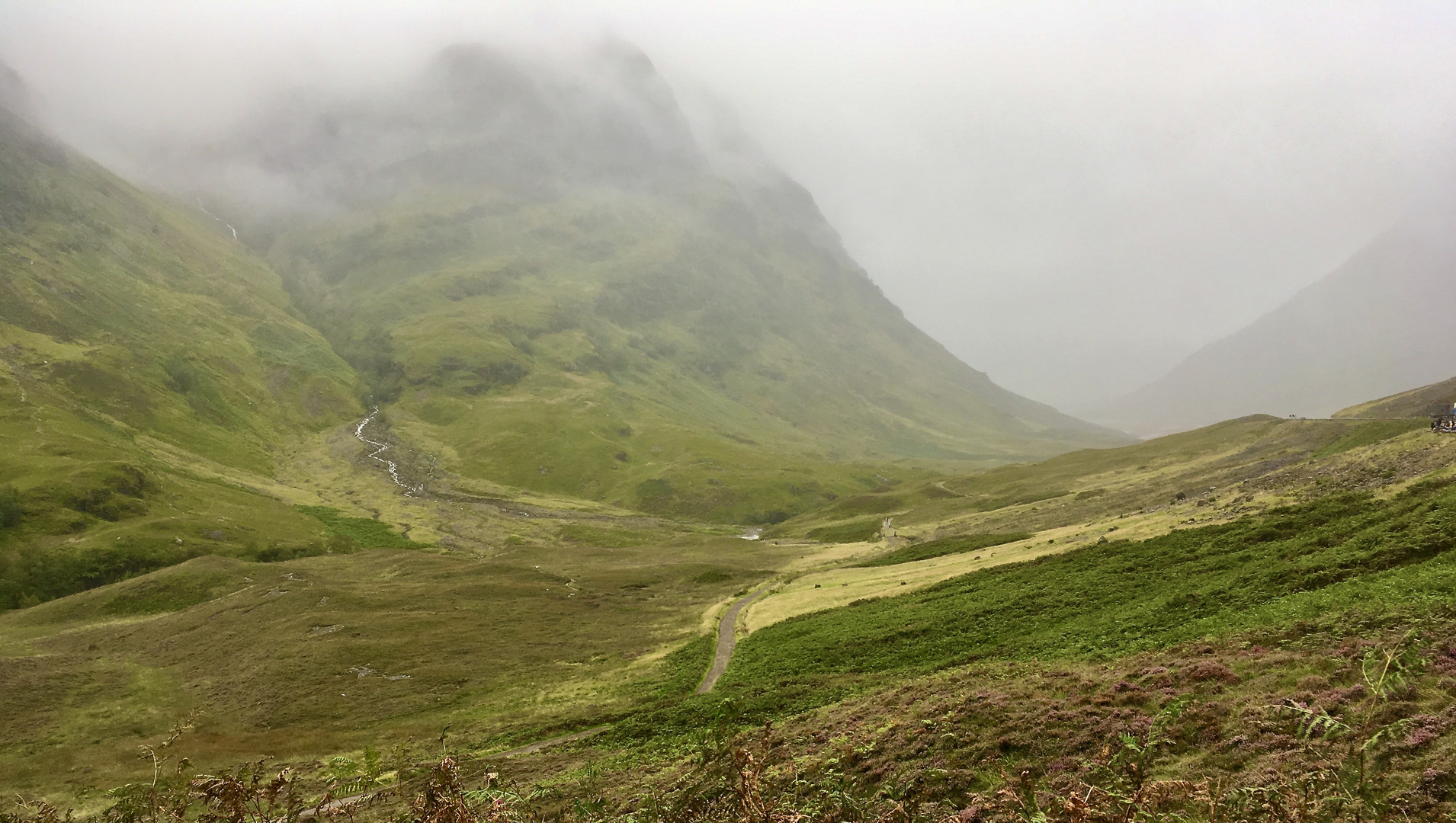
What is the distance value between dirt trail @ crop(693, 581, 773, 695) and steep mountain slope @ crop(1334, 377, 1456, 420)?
100.0 metres

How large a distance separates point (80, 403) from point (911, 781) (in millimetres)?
235872

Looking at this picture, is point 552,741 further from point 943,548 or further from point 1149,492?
point 1149,492

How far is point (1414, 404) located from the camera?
104 m

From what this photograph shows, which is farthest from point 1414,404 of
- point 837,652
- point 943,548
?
point 837,652

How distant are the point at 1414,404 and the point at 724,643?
11941 cm

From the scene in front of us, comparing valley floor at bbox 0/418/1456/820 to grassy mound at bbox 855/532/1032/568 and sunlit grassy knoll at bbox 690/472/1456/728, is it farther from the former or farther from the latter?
grassy mound at bbox 855/532/1032/568

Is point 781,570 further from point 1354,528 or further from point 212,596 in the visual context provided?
point 212,596

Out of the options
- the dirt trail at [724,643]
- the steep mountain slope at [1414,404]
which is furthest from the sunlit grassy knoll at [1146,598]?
the steep mountain slope at [1414,404]

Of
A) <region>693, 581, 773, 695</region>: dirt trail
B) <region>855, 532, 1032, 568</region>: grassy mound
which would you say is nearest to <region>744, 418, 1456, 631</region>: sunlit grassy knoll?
<region>693, 581, 773, 695</region>: dirt trail

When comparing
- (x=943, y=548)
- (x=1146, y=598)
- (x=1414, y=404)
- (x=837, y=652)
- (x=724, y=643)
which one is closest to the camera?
(x=1146, y=598)

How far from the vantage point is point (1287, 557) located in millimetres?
36594

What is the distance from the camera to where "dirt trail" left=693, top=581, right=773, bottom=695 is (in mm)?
49153

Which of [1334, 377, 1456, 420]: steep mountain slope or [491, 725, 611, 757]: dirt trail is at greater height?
[1334, 377, 1456, 420]: steep mountain slope

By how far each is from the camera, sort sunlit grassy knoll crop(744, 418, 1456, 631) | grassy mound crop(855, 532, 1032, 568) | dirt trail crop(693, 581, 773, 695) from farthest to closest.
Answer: grassy mound crop(855, 532, 1032, 568) < sunlit grassy knoll crop(744, 418, 1456, 631) < dirt trail crop(693, 581, 773, 695)
